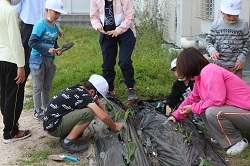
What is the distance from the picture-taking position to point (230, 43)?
5.44 meters

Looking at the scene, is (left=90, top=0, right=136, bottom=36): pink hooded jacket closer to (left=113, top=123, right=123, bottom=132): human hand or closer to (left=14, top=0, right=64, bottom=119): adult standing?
(left=14, top=0, right=64, bottom=119): adult standing

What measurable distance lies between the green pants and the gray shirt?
1.64 metres

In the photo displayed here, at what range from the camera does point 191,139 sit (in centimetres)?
471

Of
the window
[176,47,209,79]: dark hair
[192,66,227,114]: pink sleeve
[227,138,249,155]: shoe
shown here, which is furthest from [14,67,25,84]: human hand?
the window

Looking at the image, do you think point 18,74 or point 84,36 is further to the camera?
point 84,36

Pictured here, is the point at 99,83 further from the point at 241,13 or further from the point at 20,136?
the point at 241,13

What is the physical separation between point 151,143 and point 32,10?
8.16 feet

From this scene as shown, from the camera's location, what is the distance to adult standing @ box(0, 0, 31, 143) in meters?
4.78

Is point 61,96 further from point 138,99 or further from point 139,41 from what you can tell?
point 139,41

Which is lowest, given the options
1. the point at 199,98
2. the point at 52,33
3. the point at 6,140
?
the point at 6,140

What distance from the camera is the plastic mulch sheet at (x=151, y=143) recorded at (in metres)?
4.30

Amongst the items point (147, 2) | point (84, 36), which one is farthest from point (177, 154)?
point (84, 36)

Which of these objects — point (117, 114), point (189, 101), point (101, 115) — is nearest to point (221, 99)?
point (189, 101)

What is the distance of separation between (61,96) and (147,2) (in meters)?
7.15
